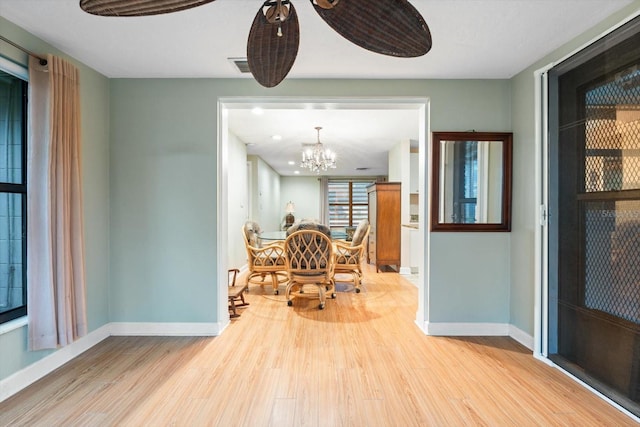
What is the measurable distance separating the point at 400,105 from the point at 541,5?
3.98 ft

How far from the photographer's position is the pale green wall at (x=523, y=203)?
2531 millimetres

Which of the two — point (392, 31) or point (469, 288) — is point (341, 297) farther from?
point (392, 31)

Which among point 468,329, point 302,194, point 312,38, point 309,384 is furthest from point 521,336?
point 302,194

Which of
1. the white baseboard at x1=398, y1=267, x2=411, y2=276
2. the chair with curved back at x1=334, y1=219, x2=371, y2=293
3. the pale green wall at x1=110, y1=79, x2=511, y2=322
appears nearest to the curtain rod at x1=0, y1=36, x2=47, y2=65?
the pale green wall at x1=110, y1=79, x2=511, y2=322

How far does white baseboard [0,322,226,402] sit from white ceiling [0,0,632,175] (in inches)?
85.4

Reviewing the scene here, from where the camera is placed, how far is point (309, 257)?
138 inches

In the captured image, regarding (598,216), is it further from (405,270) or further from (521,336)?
(405,270)

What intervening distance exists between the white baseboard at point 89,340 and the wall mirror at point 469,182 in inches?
90.8

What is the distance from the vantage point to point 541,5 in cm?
181

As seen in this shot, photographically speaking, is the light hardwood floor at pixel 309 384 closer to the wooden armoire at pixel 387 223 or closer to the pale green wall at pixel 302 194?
the wooden armoire at pixel 387 223

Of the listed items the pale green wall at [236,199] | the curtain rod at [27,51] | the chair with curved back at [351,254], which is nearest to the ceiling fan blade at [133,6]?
the curtain rod at [27,51]

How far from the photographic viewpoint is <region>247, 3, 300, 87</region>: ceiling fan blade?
1281mm

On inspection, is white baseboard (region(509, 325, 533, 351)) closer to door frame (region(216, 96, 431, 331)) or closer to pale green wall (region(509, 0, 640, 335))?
pale green wall (region(509, 0, 640, 335))

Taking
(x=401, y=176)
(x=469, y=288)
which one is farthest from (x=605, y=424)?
(x=401, y=176)
